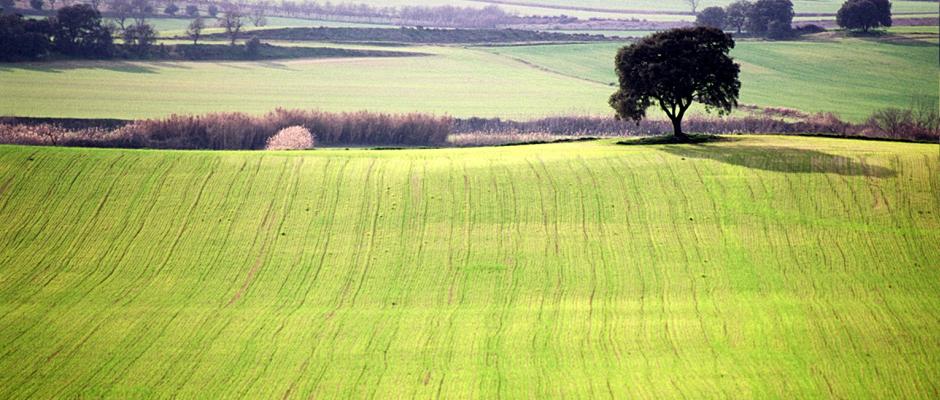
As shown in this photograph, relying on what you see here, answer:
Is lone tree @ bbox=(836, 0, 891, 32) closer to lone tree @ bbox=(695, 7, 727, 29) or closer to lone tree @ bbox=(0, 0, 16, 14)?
lone tree @ bbox=(695, 7, 727, 29)

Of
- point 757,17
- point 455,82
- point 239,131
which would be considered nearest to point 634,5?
point 757,17

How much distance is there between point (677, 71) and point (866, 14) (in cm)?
8701

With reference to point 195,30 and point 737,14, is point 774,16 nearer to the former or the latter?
point 737,14

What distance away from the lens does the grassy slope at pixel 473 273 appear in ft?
110

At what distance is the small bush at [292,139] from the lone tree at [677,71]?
2617 centimetres

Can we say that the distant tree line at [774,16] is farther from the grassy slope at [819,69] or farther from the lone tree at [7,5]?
the lone tree at [7,5]

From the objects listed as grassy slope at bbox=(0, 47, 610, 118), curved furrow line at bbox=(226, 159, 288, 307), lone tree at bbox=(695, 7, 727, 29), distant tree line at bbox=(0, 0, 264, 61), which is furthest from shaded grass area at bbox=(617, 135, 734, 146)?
lone tree at bbox=(695, 7, 727, 29)

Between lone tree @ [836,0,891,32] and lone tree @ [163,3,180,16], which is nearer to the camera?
lone tree @ [836,0,891,32]

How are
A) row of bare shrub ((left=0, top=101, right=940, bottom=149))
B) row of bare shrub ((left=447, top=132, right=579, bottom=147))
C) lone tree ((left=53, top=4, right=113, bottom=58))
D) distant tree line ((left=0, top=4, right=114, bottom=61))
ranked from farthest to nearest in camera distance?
1. lone tree ((left=53, top=4, right=113, bottom=58))
2. distant tree line ((left=0, top=4, right=114, bottom=61))
3. row of bare shrub ((left=447, top=132, right=579, bottom=147))
4. row of bare shrub ((left=0, top=101, right=940, bottom=149))

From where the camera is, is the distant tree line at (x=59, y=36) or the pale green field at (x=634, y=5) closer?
the distant tree line at (x=59, y=36)

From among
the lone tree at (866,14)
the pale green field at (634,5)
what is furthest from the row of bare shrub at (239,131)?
the pale green field at (634,5)

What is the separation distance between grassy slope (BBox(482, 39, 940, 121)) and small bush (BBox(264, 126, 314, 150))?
160 ft

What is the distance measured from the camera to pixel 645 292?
40062mm

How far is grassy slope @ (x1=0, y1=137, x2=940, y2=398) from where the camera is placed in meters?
33.4
